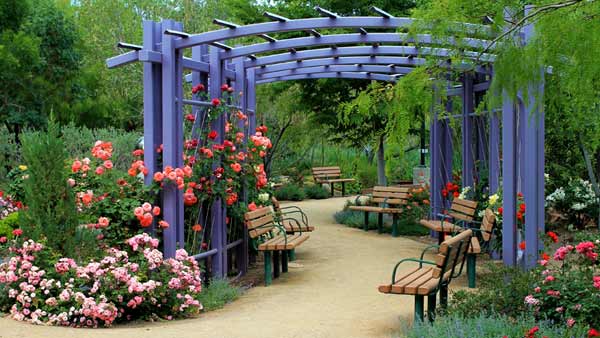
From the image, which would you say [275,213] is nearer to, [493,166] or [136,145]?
[493,166]

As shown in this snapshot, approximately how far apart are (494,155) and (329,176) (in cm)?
1163

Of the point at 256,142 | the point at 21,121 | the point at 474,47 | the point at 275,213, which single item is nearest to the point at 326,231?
the point at 275,213

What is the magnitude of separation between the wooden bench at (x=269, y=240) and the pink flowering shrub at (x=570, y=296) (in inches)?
144

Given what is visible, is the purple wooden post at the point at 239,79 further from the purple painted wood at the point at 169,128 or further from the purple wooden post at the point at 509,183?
the purple wooden post at the point at 509,183

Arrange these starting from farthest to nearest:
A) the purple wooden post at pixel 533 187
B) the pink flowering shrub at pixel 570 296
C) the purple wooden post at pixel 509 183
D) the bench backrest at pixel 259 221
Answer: the bench backrest at pixel 259 221 < the purple wooden post at pixel 509 183 < the purple wooden post at pixel 533 187 < the pink flowering shrub at pixel 570 296

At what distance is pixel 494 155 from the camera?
10.8 metres

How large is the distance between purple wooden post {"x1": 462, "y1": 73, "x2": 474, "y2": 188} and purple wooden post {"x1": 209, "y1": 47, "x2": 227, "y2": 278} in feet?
13.8

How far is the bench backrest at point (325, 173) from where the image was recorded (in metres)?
21.8

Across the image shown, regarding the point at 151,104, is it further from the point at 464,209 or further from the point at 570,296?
the point at 464,209

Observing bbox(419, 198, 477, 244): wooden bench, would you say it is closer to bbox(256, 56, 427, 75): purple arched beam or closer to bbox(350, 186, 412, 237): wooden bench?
bbox(256, 56, 427, 75): purple arched beam

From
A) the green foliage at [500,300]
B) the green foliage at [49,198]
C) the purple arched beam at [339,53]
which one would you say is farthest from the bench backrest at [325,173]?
the green foliage at [500,300]

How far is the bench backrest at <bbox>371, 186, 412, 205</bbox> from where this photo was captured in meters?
13.9

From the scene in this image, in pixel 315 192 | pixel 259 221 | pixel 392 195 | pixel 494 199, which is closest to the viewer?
pixel 259 221

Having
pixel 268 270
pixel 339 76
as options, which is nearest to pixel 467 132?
pixel 339 76
